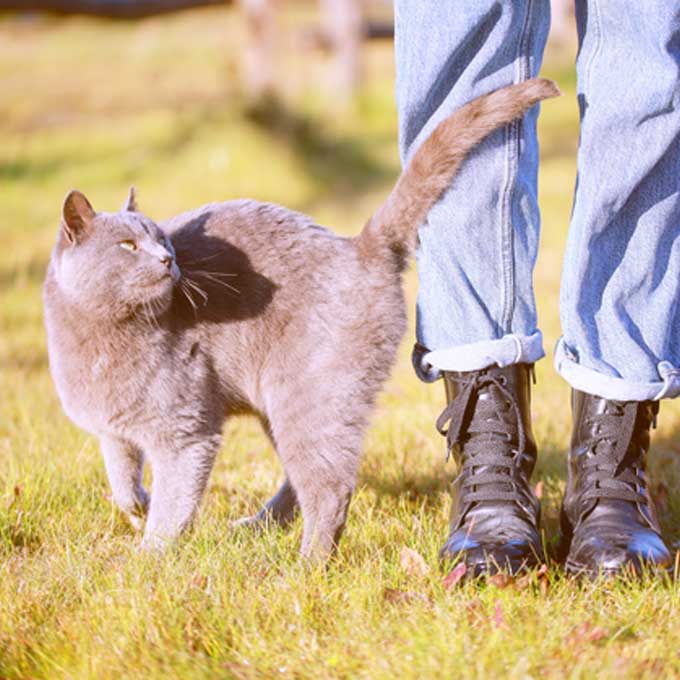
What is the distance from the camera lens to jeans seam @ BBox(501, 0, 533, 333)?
5.44ft

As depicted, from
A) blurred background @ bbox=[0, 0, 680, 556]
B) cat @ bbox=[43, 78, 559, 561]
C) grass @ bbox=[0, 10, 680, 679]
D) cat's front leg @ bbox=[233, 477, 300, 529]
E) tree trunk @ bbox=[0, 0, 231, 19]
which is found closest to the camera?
grass @ bbox=[0, 10, 680, 679]

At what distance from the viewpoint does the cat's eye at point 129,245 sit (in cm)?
184

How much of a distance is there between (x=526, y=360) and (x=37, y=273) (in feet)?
10.9

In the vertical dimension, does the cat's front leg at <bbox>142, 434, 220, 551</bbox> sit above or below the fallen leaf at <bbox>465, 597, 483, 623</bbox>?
below

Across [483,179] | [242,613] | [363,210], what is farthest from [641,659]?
[363,210]

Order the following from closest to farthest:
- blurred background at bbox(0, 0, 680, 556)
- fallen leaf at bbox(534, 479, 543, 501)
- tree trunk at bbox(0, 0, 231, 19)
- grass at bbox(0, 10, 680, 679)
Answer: grass at bbox(0, 10, 680, 679) < fallen leaf at bbox(534, 479, 543, 501) < blurred background at bbox(0, 0, 680, 556) < tree trunk at bbox(0, 0, 231, 19)

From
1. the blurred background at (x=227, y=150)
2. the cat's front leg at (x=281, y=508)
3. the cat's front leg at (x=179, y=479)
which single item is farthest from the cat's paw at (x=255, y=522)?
the blurred background at (x=227, y=150)

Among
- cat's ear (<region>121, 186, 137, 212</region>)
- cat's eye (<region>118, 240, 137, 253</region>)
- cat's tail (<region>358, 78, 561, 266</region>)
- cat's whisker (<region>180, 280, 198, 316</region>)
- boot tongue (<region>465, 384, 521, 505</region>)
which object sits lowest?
boot tongue (<region>465, 384, 521, 505</region>)

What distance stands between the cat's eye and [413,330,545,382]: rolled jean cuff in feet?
2.07

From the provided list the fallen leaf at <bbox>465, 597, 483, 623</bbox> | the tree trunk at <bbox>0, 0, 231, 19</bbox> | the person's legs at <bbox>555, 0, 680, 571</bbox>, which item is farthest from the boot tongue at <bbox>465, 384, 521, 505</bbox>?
the tree trunk at <bbox>0, 0, 231, 19</bbox>

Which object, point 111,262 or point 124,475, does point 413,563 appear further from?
point 111,262

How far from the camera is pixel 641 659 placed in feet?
4.00

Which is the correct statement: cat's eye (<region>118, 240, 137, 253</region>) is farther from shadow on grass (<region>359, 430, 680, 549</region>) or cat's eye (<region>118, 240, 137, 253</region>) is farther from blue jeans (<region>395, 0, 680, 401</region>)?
shadow on grass (<region>359, 430, 680, 549</region>)

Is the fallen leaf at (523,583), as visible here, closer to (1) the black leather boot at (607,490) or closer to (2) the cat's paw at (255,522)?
(1) the black leather boot at (607,490)
